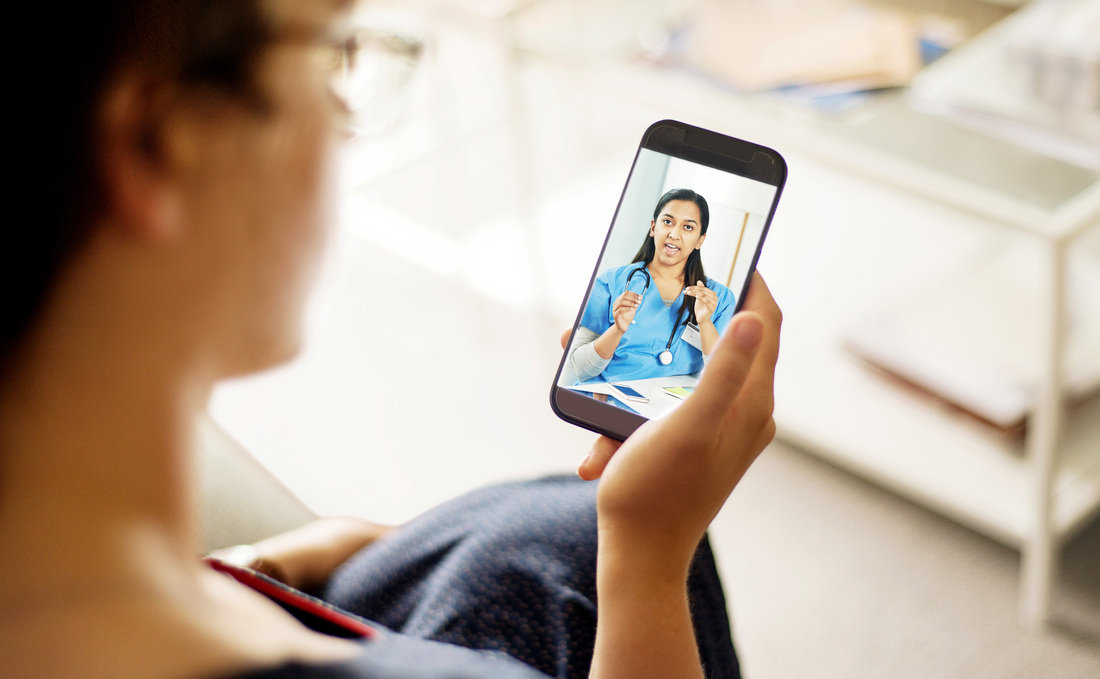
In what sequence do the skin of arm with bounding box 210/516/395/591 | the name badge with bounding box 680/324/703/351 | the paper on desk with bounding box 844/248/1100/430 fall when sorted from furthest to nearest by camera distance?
the paper on desk with bounding box 844/248/1100/430 < the skin of arm with bounding box 210/516/395/591 < the name badge with bounding box 680/324/703/351

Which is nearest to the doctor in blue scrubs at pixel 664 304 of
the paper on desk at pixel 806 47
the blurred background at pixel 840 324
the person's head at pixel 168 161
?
the person's head at pixel 168 161

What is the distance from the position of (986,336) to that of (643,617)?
857mm

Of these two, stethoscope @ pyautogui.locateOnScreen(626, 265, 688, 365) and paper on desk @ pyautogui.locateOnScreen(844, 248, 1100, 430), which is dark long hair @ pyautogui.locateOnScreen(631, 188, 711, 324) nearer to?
stethoscope @ pyautogui.locateOnScreen(626, 265, 688, 365)

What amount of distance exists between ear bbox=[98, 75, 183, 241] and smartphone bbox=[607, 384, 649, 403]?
36 cm

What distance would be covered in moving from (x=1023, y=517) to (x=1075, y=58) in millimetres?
529

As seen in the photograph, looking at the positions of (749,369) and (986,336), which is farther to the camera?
(986,336)

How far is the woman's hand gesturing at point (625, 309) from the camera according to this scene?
603mm

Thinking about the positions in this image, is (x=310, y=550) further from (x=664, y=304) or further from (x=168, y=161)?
(x=168, y=161)

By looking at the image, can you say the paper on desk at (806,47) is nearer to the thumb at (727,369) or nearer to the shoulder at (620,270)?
the shoulder at (620,270)

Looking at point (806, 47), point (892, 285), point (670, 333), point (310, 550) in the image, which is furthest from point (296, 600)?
point (892, 285)

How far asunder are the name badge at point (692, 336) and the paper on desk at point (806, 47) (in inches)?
26.1

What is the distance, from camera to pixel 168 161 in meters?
0.31

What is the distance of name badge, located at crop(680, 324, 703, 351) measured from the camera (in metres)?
0.59

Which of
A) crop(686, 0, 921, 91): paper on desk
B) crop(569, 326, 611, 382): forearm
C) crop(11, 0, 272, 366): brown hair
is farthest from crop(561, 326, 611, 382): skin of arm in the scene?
crop(686, 0, 921, 91): paper on desk
